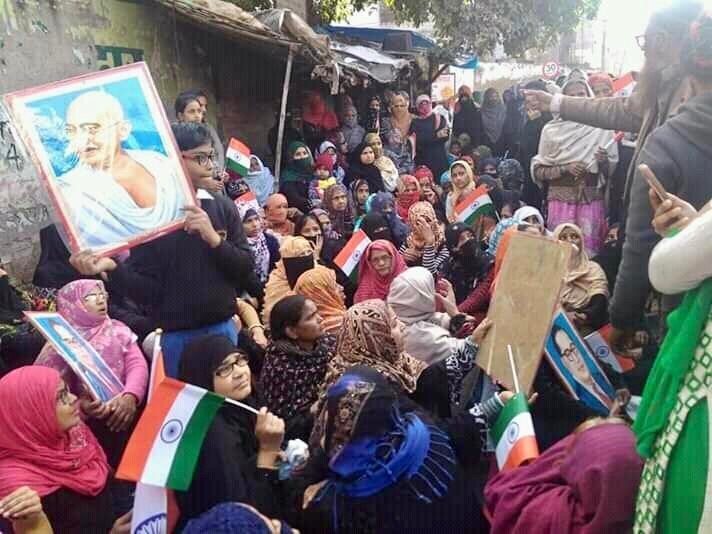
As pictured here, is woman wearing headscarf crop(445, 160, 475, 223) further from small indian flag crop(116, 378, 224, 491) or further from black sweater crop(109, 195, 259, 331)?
small indian flag crop(116, 378, 224, 491)

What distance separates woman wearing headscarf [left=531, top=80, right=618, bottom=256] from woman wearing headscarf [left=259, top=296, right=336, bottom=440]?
281cm

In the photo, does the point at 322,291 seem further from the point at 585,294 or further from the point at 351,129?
the point at 351,129

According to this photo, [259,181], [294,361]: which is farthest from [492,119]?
[294,361]

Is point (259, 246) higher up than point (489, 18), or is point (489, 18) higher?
point (489, 18)

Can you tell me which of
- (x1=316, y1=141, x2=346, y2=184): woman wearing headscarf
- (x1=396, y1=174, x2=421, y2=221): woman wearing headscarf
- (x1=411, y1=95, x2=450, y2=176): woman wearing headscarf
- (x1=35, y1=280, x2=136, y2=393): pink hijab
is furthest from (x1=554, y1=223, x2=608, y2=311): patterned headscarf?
(x1=411, y1=95, x2=450, y2=176): woman wearing headscarf

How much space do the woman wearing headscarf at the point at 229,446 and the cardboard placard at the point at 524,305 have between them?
34.2 inches

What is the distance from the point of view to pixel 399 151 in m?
9.45

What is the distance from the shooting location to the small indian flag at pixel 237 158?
18.4 feet

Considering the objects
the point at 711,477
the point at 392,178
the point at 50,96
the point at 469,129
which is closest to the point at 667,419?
the point at 711,477

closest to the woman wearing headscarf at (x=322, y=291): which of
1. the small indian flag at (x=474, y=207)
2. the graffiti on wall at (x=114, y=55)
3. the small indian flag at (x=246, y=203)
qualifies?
the small indian flag at (x=246, y=203)

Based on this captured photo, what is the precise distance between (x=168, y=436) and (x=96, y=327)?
4.40 feet

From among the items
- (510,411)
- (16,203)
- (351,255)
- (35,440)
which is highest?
(510,411)

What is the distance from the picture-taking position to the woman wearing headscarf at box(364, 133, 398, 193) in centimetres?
809

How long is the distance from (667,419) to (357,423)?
34.7 inches
